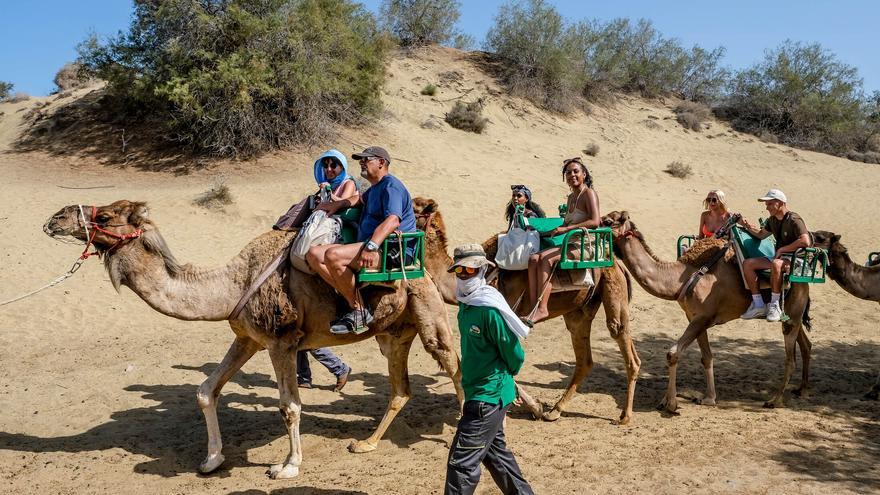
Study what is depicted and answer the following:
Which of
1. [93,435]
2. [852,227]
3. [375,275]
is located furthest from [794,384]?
[852,227]

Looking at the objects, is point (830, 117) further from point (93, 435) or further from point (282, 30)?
point (93, 435)

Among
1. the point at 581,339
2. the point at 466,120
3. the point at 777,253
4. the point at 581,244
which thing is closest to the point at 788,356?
the point at 777,253

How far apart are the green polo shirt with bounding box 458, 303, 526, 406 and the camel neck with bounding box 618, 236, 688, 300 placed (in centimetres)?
392

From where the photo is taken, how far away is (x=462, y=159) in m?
23.7

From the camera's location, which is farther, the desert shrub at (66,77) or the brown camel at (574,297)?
the desert shrub at (66,77)

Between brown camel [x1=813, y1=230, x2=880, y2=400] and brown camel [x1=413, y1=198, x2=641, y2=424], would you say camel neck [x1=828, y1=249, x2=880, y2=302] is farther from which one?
brown camel [x1=413, y1=198, x2=641, y2=424]

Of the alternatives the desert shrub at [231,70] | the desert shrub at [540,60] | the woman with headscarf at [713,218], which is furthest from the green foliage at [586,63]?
the woman with headscarf at [713,218]

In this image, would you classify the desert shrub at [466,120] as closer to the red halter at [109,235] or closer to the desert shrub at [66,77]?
the desert shrub at [66,77]

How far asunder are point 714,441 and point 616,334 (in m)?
1.49

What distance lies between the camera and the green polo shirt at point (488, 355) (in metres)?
4.41

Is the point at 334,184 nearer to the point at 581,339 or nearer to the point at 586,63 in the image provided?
the point at 581,339

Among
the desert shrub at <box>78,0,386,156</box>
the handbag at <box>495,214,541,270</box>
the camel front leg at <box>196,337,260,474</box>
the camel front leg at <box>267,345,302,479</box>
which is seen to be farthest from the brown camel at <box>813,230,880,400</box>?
the desert shrub at <box>78,0,386,156</box>

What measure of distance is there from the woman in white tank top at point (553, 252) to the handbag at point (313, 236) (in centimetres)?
221

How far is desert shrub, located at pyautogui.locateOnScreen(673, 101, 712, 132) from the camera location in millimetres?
33562
